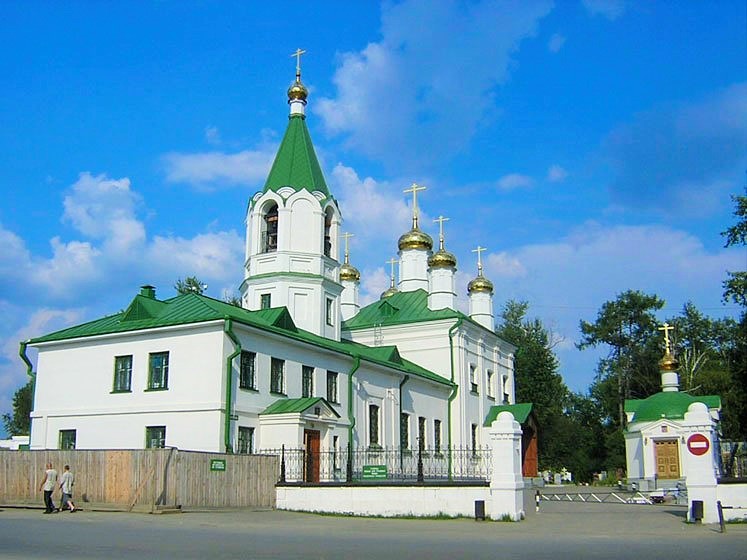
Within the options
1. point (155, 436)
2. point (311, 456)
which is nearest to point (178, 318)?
point (155, 436)

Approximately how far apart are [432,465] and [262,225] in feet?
40.8

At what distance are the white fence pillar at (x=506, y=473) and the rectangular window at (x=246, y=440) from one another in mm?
8070

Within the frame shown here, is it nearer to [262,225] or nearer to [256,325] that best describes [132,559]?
[256,325]

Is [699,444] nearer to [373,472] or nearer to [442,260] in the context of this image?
[373,472]

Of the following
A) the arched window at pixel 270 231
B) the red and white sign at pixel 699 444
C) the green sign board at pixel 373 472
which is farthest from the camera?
the arched window at pixel 270 231

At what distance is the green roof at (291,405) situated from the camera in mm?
23766

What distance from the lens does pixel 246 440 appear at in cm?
2327

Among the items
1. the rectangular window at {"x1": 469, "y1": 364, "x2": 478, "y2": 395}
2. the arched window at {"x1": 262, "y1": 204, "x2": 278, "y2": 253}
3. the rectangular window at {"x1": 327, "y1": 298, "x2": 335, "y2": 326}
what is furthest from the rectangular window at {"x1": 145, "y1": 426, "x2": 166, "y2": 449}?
the rectangular window at {"x1": 469, "y1": 364, "x2": 478, "y2": 395}

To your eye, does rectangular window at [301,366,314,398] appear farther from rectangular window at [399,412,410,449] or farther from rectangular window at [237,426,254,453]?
rectangular window at [399,412,410,449]

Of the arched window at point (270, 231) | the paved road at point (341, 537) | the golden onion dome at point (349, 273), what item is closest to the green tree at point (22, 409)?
the golden onion dome at point (349, 273)

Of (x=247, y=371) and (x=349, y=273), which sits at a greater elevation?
(x=349, y=273)

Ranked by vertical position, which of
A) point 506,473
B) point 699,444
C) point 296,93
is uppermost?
point 296,93

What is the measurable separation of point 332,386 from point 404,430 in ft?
18.1

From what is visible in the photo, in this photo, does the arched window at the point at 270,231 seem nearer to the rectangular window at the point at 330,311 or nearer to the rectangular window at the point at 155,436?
the rectangular window at the point at 330,311
